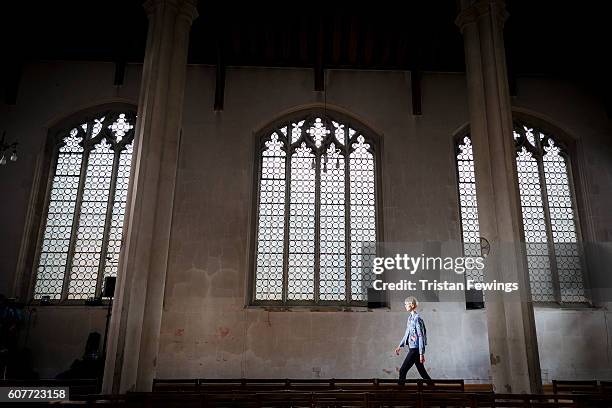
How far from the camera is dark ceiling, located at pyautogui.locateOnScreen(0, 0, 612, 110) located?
10.6m

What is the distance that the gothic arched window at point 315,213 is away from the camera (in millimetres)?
11062

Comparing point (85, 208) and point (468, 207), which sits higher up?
point (468, 207)

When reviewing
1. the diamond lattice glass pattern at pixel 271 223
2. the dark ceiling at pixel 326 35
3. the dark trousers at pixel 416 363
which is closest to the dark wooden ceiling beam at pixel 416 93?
the dark ceiling at pixel 326 35

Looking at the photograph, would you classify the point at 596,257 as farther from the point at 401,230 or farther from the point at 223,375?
the point at 223,375

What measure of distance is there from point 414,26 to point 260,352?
306 inches

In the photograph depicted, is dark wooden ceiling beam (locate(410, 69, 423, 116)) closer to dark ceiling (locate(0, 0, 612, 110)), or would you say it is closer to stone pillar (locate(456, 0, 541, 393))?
dark ceiling (locate(0, 0, 612, 110))

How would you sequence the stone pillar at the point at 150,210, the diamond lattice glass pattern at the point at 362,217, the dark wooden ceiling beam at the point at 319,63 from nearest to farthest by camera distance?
the stone pillar at the point at 150,210 < the diamond lattice glass pattern at the point at 362,217 < the dark wooden ceiling beam at the point at 319,63

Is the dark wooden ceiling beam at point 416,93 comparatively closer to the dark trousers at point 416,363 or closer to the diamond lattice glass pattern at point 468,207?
the diamond lattice glass pattern at point 468,207

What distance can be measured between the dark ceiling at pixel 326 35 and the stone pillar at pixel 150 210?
9.57ft

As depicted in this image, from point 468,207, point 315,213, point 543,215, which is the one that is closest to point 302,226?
point 315,213

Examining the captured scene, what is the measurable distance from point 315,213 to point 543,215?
17.4 ft

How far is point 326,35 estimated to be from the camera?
11.8 metres

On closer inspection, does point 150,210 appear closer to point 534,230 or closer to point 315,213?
point 315,213

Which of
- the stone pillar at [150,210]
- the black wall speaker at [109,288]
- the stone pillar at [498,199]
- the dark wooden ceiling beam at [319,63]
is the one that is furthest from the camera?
the dark wooden ceiling beam at [319,63]
